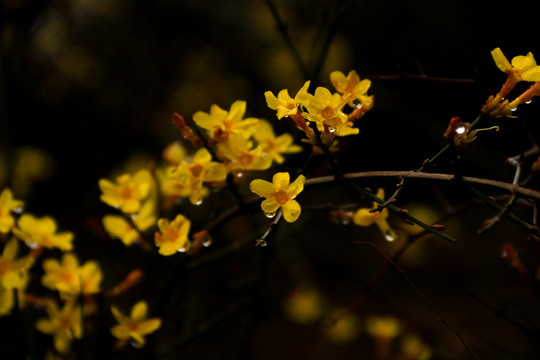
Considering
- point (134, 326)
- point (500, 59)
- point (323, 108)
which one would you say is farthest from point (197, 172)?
point (500, 59)

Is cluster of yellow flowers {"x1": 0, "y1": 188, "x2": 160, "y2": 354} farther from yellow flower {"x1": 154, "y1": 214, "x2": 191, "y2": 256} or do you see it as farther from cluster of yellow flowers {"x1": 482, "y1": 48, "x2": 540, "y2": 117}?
cluster of yellow flowers {"x1": 482, "y1": 48, "x2": 540, "y2": 117}

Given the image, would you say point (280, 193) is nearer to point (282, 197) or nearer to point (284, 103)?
point (282, 197)

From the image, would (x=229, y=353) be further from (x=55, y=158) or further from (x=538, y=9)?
(x=538, y=9)

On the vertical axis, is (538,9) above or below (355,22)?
above

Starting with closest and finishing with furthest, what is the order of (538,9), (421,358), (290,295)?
(421,358) → (290,295) → (538,9)

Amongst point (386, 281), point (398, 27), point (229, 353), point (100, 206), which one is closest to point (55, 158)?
point (100, 206)

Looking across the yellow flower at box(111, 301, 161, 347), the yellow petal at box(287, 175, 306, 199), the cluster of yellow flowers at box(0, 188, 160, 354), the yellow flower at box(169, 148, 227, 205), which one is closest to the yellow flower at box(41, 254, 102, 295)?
the cluster of yellow flowers at box(0, 188, 160, 354)
